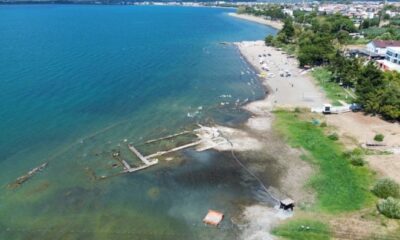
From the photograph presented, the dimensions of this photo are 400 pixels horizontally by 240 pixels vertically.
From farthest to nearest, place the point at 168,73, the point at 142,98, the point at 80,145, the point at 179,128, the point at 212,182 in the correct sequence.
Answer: the point at 168,73 < the point at 142,98 < the point at 179,128 < the point at 80,145 < the point at 212,182

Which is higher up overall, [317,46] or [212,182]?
[317,46]

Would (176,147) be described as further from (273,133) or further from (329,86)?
(329,86)

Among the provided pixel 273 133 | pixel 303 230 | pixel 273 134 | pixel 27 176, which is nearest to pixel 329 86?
pixel 273 133

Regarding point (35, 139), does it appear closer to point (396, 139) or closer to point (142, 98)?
point (142, 98)

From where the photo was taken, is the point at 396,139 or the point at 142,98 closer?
the point at 396,139

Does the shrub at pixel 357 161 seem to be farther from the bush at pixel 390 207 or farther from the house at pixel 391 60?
the house at pixel 391 60

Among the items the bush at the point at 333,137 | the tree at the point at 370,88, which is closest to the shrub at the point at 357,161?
the bush at the point at 333,137

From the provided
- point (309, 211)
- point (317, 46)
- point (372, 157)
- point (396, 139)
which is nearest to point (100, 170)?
point (309, 211)

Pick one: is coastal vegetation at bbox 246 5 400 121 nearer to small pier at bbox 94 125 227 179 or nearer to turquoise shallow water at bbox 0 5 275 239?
turquoise shallow water at bbox 0 5 275 239
